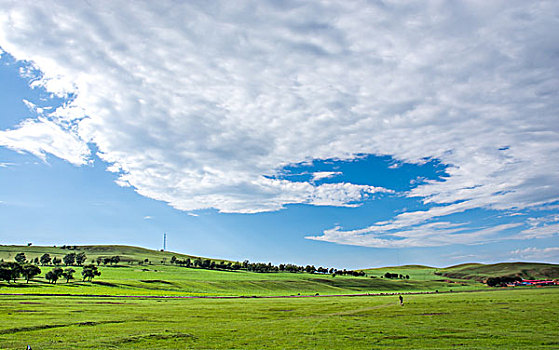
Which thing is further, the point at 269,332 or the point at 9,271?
the point at 9,271

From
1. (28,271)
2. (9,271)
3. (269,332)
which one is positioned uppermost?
(9,271)

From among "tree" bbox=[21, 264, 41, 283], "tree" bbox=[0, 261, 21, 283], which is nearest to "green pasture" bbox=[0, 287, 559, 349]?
"tree" bbox=[0, 261, 21, 283]

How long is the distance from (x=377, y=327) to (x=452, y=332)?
8003 mm

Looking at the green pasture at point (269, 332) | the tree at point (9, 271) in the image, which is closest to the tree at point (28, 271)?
the tree at point (9, 271)

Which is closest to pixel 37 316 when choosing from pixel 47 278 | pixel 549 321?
pixel 549 321

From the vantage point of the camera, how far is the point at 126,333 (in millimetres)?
37781

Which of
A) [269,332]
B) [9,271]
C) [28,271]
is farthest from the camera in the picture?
[28,271]

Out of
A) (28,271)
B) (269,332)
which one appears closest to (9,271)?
(28,271)

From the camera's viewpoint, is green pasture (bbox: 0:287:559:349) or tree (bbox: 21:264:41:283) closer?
green pasture (bbox: 0:287:559:349)

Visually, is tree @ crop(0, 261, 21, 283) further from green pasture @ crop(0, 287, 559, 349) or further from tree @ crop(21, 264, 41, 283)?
green pasture @ crop(0, 287, 559, 349)

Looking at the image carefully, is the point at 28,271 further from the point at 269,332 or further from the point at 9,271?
the point at 269,332

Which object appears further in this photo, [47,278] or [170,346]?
[47,278]

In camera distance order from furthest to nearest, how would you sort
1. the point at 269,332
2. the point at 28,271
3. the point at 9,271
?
the point at 28,271 → the point at 9,271 → the point at 269,332

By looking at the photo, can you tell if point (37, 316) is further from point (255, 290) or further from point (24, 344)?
point (255, 290)
